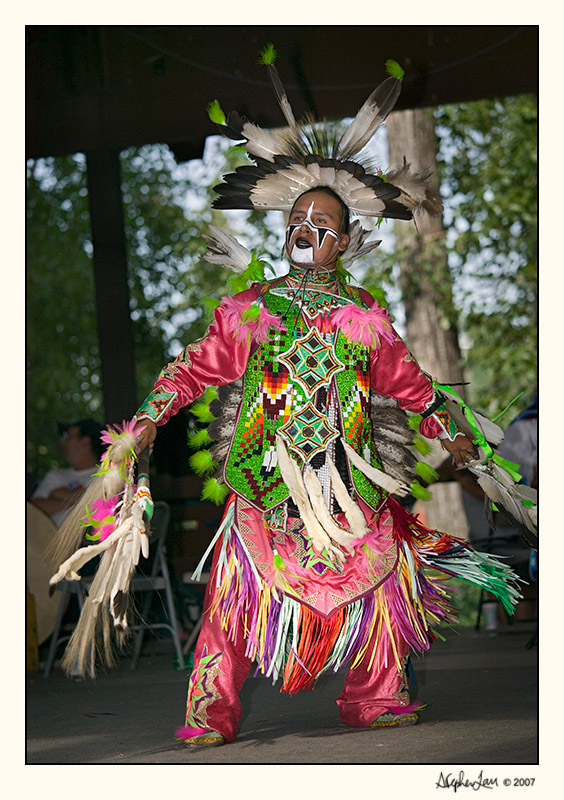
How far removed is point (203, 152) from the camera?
729 cm

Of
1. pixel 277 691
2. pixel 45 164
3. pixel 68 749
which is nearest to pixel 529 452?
pixel 277 691

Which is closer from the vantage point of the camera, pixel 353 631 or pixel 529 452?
pixel 353 631

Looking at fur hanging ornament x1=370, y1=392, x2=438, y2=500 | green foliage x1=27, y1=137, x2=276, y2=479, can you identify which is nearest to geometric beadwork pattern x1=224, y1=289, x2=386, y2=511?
fur hanging ornament x1=370, y1=392, x2=438, y2=500

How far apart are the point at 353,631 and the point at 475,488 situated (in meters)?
3.44

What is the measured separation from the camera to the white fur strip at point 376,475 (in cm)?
310

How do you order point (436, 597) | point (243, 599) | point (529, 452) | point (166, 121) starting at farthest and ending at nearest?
point (166, 121) → point (529, 452) → point (436, 597) → point (243, 599)

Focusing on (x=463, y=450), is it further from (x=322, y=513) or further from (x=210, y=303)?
(x=210, y=303)

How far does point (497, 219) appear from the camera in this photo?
10328 mm

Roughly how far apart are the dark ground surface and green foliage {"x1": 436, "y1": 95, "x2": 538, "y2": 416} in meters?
5.43

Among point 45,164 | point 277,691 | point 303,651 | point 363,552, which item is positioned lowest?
point 277,691

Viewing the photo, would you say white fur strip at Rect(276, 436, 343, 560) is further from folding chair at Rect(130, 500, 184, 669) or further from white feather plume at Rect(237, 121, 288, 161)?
folding chair at Rect(130, 500, 184, 669)

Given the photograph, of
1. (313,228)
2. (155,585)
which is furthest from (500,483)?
(155,585)

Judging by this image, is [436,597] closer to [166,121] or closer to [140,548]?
[140,548]

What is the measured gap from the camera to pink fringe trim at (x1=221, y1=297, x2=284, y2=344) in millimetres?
3248
